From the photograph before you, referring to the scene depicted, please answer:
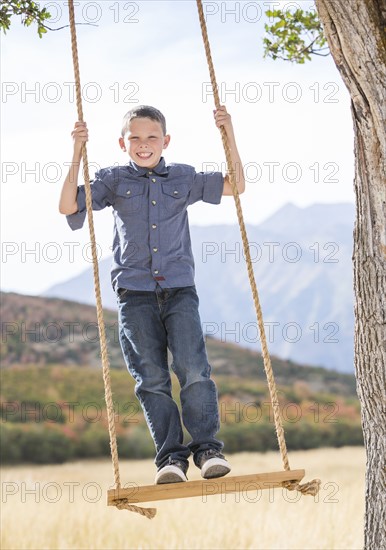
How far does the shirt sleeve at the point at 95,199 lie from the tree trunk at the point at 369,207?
1121 mm

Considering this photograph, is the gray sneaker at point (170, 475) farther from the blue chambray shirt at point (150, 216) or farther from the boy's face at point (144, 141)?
the boy's face at point (144, 141)

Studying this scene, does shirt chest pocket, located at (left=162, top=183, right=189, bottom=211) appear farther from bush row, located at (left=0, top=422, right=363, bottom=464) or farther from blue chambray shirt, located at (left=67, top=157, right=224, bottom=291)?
bush row, located at (left=0, top=422, right=363, bottom=464)

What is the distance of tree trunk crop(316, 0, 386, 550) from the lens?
3.37 meters

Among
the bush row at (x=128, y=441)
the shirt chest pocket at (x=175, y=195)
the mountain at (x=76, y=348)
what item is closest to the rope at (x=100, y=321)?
the shirt chest pocket at (x=175, y=195)

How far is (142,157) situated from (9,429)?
5353 mm

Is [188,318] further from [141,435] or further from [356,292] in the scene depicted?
[141,435]

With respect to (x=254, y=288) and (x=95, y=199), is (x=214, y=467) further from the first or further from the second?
(x=95, y=199)

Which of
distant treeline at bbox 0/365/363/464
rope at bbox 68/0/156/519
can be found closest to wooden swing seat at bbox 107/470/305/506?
rope at bbox 68/0/156/519

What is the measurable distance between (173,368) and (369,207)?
1051 mm

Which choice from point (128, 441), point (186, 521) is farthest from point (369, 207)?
point (128, 441)

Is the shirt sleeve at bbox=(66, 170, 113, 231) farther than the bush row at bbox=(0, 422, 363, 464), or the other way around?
the bush row at bbox=(0, 422, 363, 464)

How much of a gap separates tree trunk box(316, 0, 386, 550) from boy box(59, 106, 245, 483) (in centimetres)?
62

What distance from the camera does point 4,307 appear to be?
1094 centimetres

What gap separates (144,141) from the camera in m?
3.93
